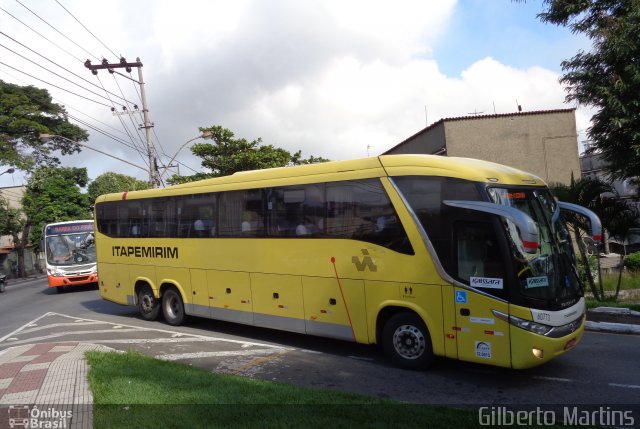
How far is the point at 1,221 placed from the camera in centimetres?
3984

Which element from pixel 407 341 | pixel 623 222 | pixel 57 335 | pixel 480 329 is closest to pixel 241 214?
pixel 407 341

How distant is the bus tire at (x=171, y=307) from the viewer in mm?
11688

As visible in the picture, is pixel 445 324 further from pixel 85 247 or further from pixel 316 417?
pixel 85 247

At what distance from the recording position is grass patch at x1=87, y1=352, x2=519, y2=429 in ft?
16.4

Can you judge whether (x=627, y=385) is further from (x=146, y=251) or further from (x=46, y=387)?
(x=146, y=251)

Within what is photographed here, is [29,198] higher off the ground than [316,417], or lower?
higher

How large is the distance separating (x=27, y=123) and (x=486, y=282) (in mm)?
38023

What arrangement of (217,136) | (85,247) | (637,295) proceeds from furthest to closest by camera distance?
1. (217,136)
2. (85,247)
3. (637,295)

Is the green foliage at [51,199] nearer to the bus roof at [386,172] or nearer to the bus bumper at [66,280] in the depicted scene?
the bus bumper at [66,280]

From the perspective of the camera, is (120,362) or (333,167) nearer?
(120,362)

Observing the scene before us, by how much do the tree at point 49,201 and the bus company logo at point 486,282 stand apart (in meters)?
40.5

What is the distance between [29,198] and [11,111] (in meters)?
7.88

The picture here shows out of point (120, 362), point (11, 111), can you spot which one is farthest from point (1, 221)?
point (120, 362)

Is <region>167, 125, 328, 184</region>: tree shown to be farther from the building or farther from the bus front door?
the bus front door
